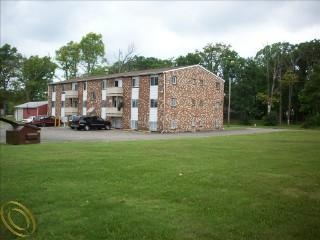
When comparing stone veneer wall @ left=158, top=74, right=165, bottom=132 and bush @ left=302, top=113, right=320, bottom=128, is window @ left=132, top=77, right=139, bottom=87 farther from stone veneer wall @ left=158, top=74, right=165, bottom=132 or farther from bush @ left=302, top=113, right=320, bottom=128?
bush @ left=302, top=113, right=320, bottom=128

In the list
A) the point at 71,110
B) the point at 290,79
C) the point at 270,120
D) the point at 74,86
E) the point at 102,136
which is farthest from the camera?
the point at 290,79

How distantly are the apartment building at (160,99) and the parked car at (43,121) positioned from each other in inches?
191

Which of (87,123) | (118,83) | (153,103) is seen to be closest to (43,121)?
(118,83)

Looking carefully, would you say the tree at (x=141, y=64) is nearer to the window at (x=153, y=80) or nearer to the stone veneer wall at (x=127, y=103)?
the stone veneer wall at (x=127, y=103)

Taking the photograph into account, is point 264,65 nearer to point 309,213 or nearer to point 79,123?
point 79,123

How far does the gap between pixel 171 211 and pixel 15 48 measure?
90951mm

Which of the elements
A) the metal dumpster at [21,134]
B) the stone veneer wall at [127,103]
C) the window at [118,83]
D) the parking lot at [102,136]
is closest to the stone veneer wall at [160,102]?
the parking lot at [102,136]

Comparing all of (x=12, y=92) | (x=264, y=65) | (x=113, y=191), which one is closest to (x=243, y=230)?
(x=113, y=191)

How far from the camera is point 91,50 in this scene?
87.2 m

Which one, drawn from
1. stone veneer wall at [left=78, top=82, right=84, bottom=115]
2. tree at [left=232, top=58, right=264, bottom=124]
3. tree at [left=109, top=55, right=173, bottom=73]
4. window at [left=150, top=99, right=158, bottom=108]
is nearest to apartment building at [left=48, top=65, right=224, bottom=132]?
window at [left=150, top=99, right=158, bottom=108]

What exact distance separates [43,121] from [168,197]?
167 feet

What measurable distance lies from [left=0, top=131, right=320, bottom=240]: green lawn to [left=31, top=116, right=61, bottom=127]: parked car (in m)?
42.8

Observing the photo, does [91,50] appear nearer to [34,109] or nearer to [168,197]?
[34,109]

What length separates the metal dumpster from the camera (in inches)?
1027
